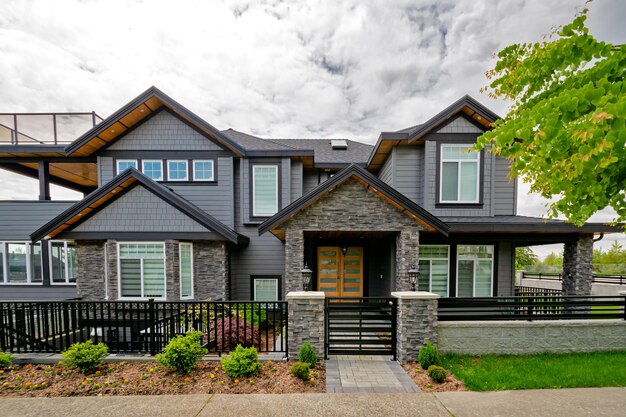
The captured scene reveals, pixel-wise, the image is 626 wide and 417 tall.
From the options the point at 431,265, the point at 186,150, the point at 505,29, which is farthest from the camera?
the point at 186,150

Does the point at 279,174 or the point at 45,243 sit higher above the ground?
the point at 279,174

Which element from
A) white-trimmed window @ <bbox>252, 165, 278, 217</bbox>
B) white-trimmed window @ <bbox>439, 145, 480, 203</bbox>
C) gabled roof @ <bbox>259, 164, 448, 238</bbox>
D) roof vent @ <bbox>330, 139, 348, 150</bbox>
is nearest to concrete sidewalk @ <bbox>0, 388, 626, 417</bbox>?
gabled roof @ <bbox>259, 164, 448, 238</bbox>

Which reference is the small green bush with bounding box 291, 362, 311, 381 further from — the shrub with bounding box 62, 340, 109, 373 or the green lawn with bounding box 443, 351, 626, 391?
the shrub with bounding box 62, 340, 109, 373

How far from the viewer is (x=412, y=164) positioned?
9148mm

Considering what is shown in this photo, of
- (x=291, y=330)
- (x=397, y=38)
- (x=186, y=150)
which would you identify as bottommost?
(x=291, y=330)

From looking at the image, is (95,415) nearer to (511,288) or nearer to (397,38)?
(511,288)

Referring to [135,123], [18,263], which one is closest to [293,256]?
[135,123]

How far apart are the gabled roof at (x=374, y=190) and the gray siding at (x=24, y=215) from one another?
30.3 feet

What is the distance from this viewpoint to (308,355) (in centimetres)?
512

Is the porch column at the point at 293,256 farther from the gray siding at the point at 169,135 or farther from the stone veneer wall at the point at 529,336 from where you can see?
the gray siding at the point at 169,135

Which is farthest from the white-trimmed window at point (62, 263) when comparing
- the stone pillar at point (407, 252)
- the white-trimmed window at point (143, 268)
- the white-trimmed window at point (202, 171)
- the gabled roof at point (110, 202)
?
the stone pillar at point (407, 252)

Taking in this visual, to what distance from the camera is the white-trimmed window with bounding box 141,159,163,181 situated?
32.2 feet

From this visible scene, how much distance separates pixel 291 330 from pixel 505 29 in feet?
31.3

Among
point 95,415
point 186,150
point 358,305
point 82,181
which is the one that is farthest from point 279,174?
point 82,181
